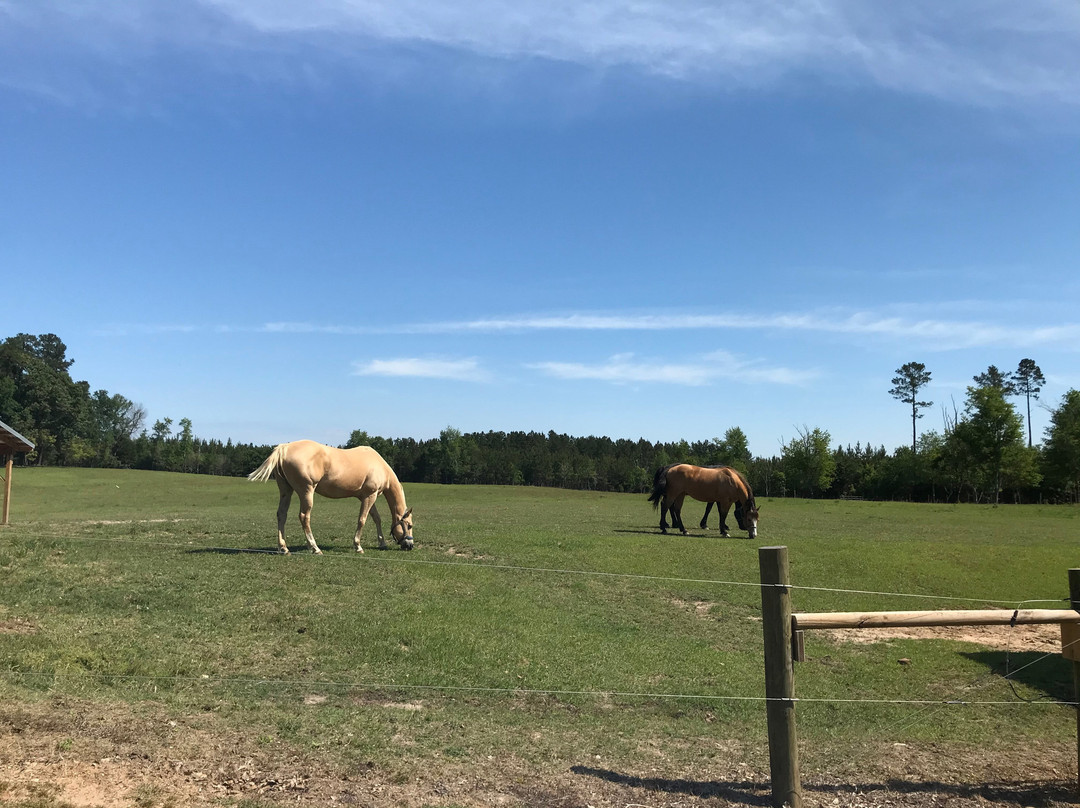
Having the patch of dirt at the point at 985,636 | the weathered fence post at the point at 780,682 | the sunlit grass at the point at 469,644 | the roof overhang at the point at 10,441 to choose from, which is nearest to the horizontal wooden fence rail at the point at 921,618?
the weathered fence post at the point at 780,682

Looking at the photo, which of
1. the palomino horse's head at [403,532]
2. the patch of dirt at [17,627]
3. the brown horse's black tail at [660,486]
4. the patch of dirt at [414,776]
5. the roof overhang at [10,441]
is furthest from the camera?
the brown horse's black tail at [660,486]

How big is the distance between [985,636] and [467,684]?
364 inches

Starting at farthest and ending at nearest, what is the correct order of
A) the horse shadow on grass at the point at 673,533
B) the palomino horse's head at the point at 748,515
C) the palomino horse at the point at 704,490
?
1. the palomino horse at the point at 704,490
2. the palomino horse's head at the point at 748,515
3. the horse shadow on grass at the point at 673,533

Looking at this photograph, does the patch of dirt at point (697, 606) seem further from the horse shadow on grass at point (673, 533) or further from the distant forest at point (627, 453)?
the distant forest at point (627, 453)

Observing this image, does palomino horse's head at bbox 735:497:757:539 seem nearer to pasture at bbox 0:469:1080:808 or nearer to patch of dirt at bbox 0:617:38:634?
pasture at bbox 0:469:1080:808

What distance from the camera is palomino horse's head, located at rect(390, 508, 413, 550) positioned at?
1548cm

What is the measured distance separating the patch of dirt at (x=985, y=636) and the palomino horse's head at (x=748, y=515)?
864 cm

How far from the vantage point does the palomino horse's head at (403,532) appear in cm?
1548

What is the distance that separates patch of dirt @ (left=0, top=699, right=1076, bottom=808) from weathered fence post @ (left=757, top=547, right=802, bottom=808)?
27 centimetres

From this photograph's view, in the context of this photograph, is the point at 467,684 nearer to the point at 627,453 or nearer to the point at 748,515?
the point at 748,515

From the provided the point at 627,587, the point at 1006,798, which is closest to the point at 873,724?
the point at 1006,798

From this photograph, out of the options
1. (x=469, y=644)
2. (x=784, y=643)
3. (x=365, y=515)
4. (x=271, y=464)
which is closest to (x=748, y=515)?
(x=365, y=515)

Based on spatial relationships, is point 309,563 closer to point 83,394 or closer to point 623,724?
point 623,724

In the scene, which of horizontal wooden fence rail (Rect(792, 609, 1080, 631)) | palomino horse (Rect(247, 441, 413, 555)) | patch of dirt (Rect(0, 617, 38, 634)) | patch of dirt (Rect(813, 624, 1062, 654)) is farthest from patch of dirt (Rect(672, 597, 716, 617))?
patch of dirt (Rect(0, 617, 38, 634))
